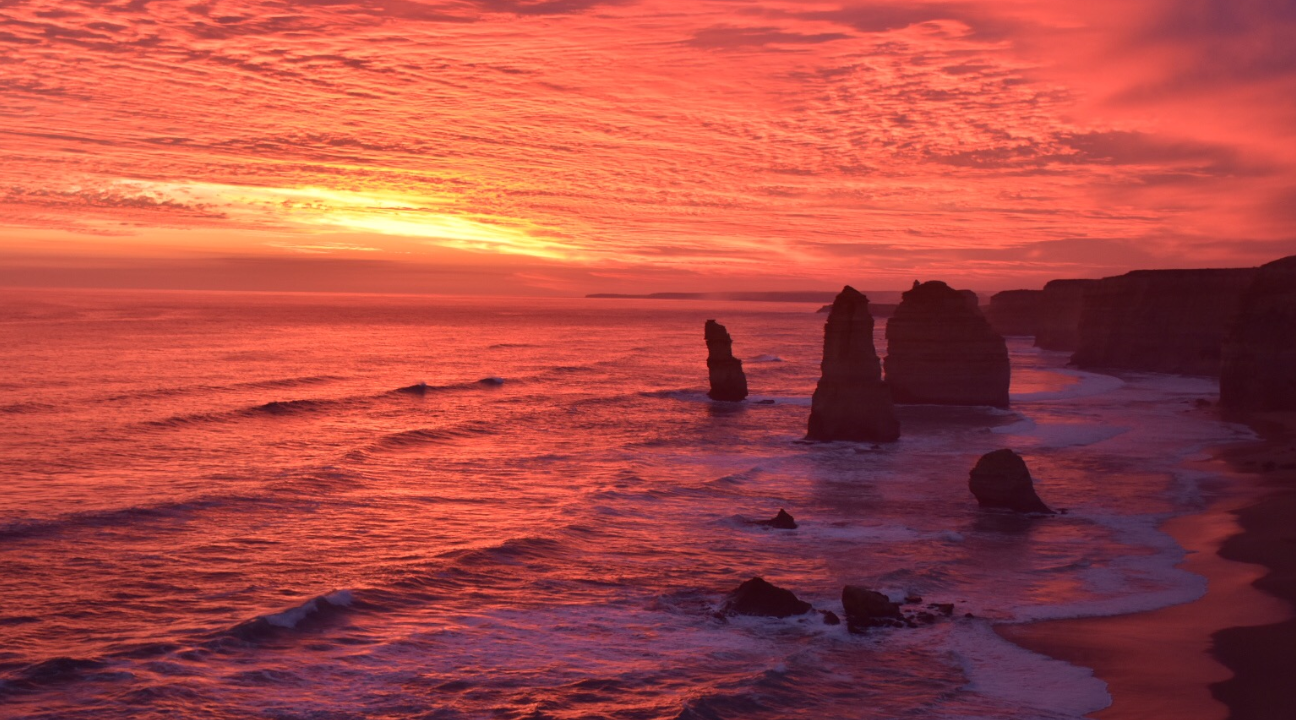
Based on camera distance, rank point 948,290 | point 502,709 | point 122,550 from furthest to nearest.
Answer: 1. point 948,290
2. point 122,550
3. point 502,709

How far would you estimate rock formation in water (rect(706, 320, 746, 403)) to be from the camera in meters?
68.2

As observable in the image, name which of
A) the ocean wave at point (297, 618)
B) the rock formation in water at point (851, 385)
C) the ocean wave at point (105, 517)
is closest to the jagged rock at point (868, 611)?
the ocean wave at point (297, 618)

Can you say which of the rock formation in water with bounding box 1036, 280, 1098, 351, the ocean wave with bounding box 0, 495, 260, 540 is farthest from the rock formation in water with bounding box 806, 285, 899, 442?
the rock formation in water with bounding box 1036, 280, 1098, 351

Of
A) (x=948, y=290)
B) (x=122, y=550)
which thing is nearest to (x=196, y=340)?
(x=948, y=290)

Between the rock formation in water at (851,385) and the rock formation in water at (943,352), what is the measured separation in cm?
1314

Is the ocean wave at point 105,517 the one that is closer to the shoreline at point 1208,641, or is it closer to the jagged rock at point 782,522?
the jagged rock at point 782,522

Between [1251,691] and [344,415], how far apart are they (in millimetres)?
49036

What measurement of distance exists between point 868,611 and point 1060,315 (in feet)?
400

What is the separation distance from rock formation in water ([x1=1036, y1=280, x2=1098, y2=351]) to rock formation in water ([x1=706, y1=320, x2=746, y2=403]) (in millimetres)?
73360

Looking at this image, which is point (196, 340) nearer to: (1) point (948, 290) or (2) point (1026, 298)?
(1) point (948, 290)

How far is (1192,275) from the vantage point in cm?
8381

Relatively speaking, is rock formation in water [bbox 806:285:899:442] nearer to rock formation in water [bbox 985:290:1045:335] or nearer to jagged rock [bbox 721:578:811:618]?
jagged rock [bbox 721:578:811:618]

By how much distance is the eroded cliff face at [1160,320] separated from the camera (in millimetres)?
82875

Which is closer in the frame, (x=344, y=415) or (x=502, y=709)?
(x=502, y=709)
